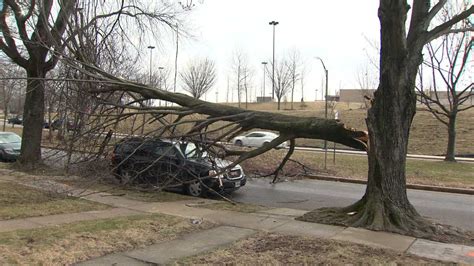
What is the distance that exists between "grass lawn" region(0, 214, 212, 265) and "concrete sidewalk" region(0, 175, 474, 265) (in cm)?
28

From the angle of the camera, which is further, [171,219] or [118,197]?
[118,197]

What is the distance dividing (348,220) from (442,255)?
2394mm

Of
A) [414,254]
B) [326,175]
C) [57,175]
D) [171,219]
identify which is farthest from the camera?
[326,175]

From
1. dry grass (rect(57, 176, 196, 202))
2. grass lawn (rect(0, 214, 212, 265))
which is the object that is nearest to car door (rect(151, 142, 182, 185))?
dry grass (rect(57, 176, 196, 202))

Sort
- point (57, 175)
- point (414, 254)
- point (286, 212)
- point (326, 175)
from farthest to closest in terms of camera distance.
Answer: point (326, 175)
point (57, 175)
point (286, 212)
point (414, 254)

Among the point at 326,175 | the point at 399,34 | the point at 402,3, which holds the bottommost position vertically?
the point at 326,175

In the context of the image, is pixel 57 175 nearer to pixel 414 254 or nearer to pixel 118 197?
pixel 118 197

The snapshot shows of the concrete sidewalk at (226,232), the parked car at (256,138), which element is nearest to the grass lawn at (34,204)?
the concrete sidewalk at (226,232)

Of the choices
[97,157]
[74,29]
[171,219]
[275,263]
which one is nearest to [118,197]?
[97,157]

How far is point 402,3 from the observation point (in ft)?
29.0

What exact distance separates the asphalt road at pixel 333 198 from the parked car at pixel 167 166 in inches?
32.9

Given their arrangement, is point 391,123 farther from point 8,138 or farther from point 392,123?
point 8,138

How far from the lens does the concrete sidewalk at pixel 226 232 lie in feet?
21.0

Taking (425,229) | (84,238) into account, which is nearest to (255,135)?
(425,229)
